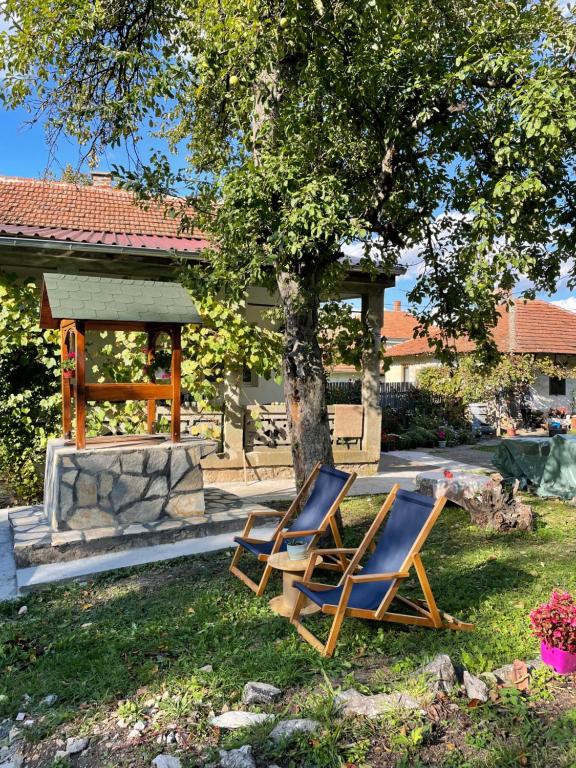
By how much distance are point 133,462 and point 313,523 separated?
2.35 meters

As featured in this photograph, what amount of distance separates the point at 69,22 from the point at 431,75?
3837 millimetres

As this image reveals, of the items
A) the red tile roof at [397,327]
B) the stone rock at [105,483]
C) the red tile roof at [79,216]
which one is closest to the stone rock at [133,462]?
the stone rock at [105,483]

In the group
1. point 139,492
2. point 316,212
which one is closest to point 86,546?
point 139,492

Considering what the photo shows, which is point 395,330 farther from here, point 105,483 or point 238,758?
point 238,758

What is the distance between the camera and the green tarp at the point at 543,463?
868 centimetres

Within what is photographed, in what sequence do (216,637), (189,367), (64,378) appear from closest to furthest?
(216,637) → (64,378) → (189,367)

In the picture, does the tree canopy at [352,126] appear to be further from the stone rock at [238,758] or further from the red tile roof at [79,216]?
the stone rock at [238,758]

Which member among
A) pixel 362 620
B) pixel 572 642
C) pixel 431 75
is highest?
pixel 431 75

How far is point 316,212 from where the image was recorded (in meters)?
4.63

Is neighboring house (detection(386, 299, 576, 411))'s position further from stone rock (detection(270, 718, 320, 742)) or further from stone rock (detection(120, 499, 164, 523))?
stone rock (detection(270, 718, 320, 742))

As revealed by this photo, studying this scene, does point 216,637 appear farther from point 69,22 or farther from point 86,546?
point 69,22

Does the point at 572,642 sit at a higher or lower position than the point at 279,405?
lower

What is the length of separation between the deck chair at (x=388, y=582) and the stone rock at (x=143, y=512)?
2802mm

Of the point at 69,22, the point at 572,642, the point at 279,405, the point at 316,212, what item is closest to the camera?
the point at 572,642
